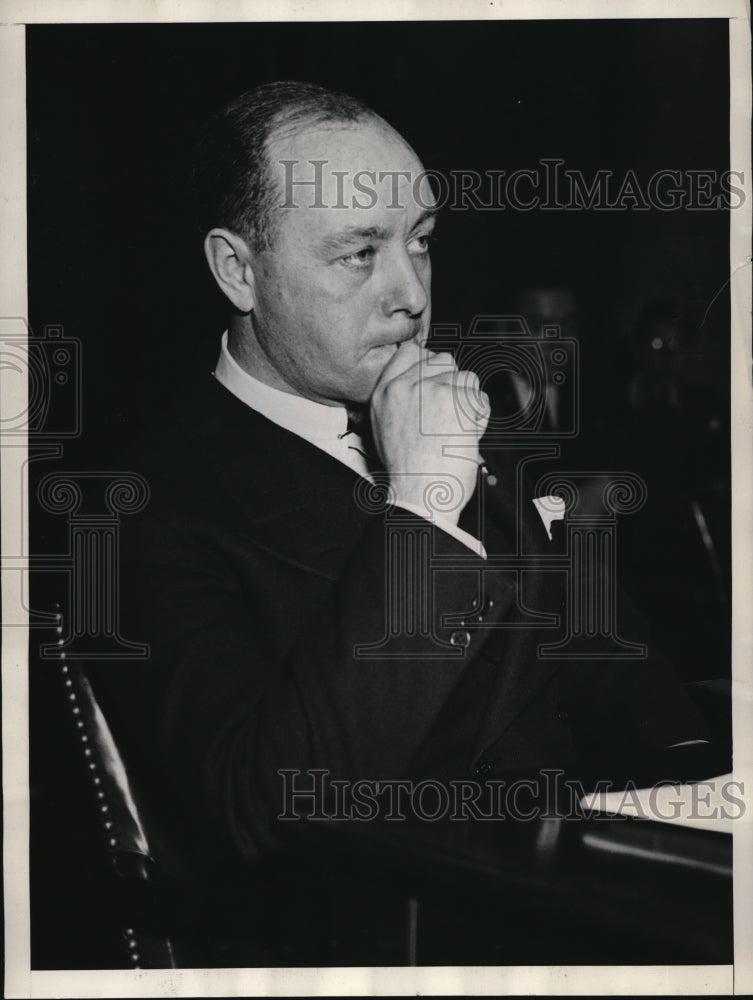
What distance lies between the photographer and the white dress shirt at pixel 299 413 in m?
1.76

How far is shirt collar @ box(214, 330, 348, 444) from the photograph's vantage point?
69.4 inches

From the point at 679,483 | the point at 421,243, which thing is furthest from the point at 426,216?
the point at 679,483

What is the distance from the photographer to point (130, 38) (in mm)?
1812

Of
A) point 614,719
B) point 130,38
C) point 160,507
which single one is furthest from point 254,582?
point 130,38

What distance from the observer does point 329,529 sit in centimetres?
174

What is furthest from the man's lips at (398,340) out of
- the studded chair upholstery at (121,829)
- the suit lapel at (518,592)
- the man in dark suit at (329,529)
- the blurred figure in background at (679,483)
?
the studded chair upholstery at (121,829)

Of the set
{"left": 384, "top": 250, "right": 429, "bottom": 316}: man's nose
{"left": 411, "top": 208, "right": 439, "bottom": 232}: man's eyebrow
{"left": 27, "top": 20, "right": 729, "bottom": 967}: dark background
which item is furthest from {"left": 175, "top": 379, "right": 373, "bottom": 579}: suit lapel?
{"left": 411, "top": 208, "right": 439, "bottom": 232}: man's eyebrow

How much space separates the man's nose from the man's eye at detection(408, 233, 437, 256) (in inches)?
0.6

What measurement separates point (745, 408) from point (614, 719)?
1.85ft

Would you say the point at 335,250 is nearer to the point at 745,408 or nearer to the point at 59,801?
the point at 745,408

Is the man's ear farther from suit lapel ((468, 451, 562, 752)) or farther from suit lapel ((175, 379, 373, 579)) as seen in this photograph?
suit lapel ((468, 451, 562, 752))

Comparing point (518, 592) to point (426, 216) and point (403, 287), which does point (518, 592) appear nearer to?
point (403, 287)

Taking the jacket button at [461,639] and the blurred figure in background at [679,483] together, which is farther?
the blurred figure in background at [679,483]

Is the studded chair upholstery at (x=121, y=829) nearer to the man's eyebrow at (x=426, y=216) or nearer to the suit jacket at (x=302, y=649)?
the suit jacket at (x=302, y=649)
